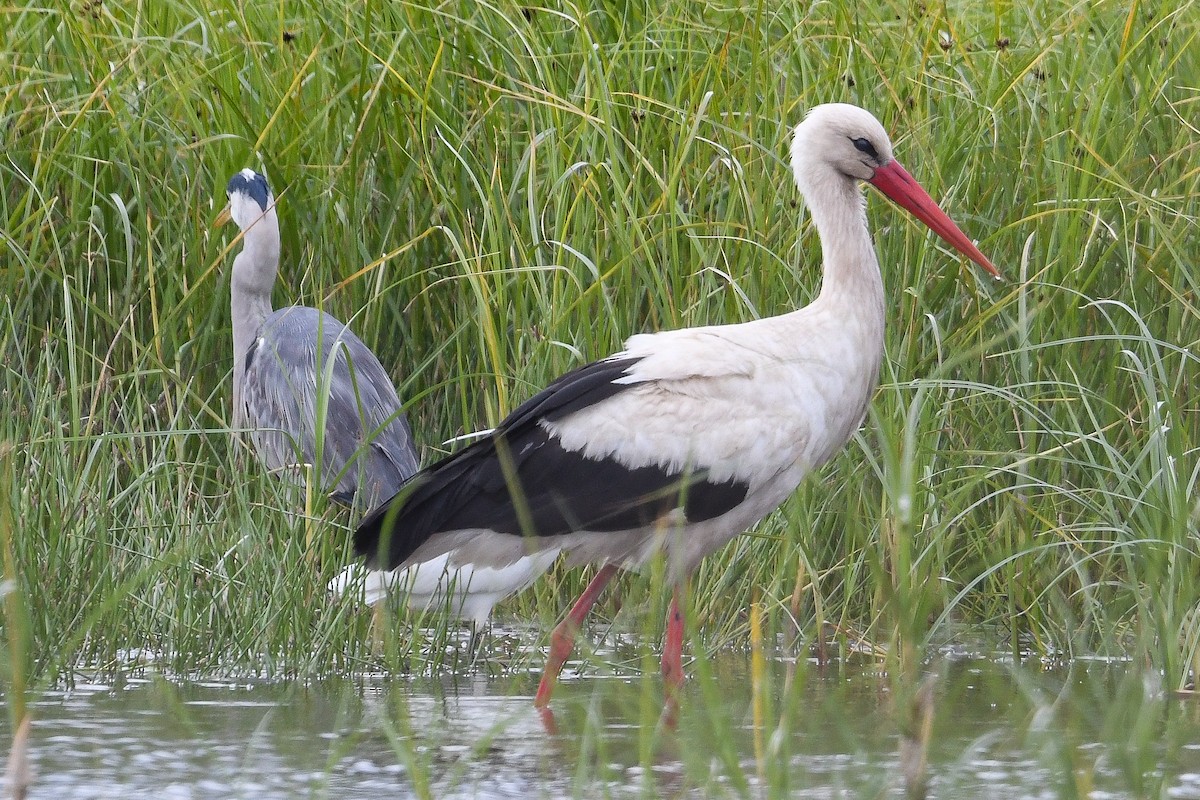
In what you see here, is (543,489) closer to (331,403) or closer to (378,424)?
(378,424)

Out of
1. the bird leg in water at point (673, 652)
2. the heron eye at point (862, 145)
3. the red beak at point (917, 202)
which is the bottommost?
the bird leg in water at point (673, 652)

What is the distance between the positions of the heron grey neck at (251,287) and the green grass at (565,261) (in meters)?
0.08

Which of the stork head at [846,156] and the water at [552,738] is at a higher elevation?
the stork head at [846,156]

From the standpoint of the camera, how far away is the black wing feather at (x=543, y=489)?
4398 millimetres

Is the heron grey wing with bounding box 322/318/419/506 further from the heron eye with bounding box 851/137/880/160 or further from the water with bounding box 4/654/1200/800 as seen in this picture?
the heron eye with bounding box 851/137/880/160

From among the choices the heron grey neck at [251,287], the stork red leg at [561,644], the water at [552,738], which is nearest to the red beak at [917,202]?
the water at [552,738]

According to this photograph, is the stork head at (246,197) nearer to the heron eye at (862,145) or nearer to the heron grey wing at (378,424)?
the heron grey wing at (378,424)

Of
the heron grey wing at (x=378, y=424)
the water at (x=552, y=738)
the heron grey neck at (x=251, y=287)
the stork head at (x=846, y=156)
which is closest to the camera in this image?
the water at (x=552, y=738)

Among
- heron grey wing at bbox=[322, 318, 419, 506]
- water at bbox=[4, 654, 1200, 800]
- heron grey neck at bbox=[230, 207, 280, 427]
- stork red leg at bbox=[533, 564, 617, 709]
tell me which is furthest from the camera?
heron grey neck at bbox=[230, 207, 280, 427]

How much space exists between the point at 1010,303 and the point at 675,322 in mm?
934

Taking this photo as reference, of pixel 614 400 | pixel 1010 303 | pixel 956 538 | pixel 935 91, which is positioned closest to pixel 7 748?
pixel 614 400

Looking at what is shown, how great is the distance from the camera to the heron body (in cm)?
541

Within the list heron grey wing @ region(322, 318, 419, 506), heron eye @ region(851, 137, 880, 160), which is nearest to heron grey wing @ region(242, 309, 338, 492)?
heron grey wing @ region(322, 318, 419, 506)

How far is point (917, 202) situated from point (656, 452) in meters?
1.07
